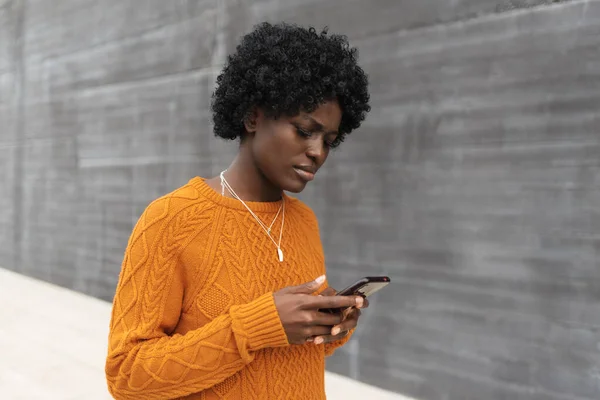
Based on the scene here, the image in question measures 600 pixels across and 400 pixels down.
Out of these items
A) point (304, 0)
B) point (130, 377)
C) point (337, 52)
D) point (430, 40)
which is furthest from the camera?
point (304, 0)

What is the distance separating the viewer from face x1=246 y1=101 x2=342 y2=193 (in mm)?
1137

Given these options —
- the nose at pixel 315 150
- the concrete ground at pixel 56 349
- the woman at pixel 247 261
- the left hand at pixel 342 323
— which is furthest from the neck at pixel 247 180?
the concrete ground at pixel 56 349

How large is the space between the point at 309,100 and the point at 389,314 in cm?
232

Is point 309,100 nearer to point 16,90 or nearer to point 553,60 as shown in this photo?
point 553,60

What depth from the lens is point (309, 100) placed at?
1.12 meters

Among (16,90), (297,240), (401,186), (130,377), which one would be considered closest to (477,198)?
(401,186)

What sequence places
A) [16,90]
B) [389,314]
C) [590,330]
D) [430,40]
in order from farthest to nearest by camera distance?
[16,90], [389,314], [430,40], [590,330]

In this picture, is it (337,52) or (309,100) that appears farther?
(337,52)

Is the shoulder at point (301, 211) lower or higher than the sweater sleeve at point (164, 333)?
higher

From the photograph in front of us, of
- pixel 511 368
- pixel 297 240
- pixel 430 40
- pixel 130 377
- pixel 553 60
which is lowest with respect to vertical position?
pixel 511 368

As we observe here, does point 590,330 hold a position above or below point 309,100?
below

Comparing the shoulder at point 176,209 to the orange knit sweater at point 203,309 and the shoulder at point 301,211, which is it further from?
the shoulder at point 301,211

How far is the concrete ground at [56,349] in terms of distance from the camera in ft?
10.5

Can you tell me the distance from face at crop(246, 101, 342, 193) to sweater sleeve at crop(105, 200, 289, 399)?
0.25m
